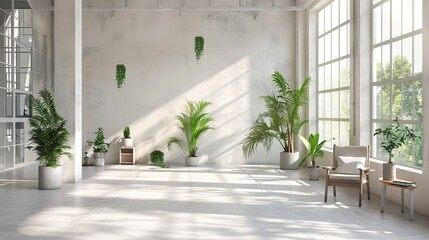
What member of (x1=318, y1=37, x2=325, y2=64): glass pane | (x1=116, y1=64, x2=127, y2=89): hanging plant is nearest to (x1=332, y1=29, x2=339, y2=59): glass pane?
(x1=318, y1=37, x2=325, y2=64): glass pane

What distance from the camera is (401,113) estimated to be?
7.73 m


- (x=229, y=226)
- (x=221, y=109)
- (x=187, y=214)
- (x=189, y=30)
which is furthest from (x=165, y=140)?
(x=229, y=226)

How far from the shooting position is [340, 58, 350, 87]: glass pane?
34.0 feet

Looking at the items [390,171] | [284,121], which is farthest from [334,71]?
[390,171]

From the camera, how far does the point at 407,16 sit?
762 centimetres

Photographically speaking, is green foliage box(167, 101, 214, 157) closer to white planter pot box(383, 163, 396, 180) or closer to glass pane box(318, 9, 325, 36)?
glass pane box(318, 9, 325, 36)

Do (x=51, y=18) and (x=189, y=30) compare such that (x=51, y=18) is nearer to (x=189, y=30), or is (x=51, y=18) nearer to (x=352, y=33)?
(x=189, y=30)

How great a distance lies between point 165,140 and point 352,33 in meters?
6.57

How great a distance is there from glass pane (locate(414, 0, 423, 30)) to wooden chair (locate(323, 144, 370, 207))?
86.7 inches

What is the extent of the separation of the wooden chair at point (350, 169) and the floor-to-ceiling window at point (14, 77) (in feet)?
27.8

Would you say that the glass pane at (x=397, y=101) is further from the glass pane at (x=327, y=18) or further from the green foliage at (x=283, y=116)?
the glass pane at (x=327, y=18)

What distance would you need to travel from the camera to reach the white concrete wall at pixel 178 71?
13.6 meters

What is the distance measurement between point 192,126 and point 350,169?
20.1 ft

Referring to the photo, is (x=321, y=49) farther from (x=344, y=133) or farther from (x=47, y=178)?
(x=47, y=178)
